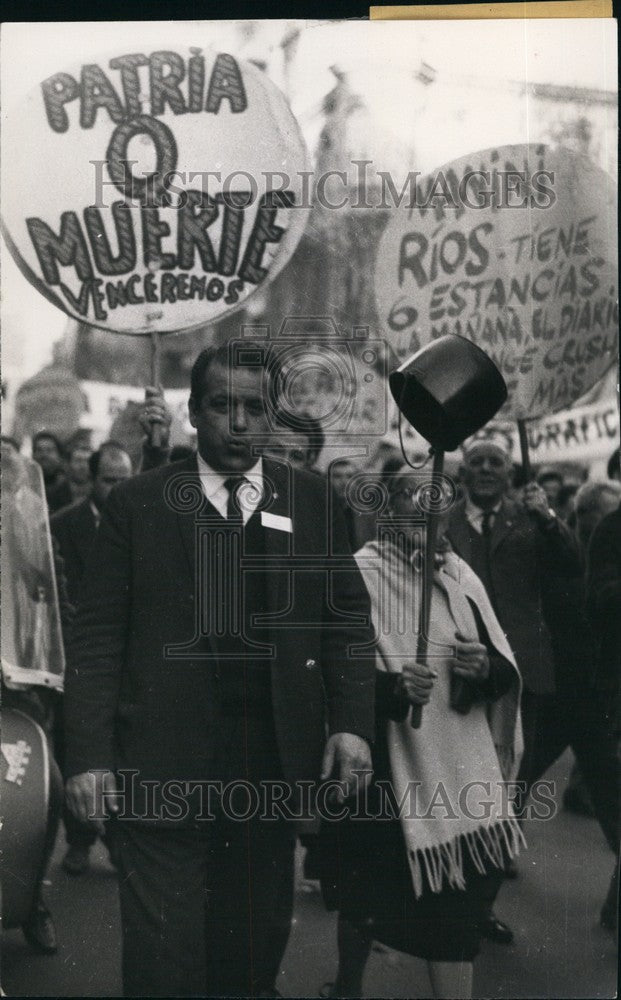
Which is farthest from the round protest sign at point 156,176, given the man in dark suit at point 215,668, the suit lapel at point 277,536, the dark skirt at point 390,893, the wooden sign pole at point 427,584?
the dark skirt at point 390,893

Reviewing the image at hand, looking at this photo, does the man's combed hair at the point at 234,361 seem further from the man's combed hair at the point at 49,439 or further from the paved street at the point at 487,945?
the paved street at the point at 487,945

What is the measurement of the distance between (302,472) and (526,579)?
74 centimetres

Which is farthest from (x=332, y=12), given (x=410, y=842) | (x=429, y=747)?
(x=410, y=842)

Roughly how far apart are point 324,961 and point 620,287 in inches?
87.0

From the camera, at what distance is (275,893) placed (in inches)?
170

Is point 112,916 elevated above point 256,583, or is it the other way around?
point 256,583

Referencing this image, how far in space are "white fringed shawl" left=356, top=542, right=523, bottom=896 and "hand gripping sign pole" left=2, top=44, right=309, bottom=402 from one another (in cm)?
96

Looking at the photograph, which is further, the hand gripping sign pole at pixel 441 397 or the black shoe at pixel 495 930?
the black shoe at pixel 495 930

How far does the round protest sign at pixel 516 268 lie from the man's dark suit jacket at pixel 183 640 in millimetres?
657

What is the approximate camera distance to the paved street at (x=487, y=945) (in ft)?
14.3

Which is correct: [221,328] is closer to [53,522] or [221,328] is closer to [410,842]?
[53,522]

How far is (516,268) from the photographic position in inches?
169

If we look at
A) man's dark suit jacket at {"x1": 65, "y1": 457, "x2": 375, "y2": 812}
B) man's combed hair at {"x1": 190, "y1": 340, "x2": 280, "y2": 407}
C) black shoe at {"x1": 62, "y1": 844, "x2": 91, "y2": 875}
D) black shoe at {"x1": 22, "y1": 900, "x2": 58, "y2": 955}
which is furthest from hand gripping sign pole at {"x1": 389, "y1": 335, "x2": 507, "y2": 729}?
black shoe at {"x1": 22, "y1": 900, "x2": 58, "y2": 955}

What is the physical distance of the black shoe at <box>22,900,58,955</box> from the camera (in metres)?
4.36
